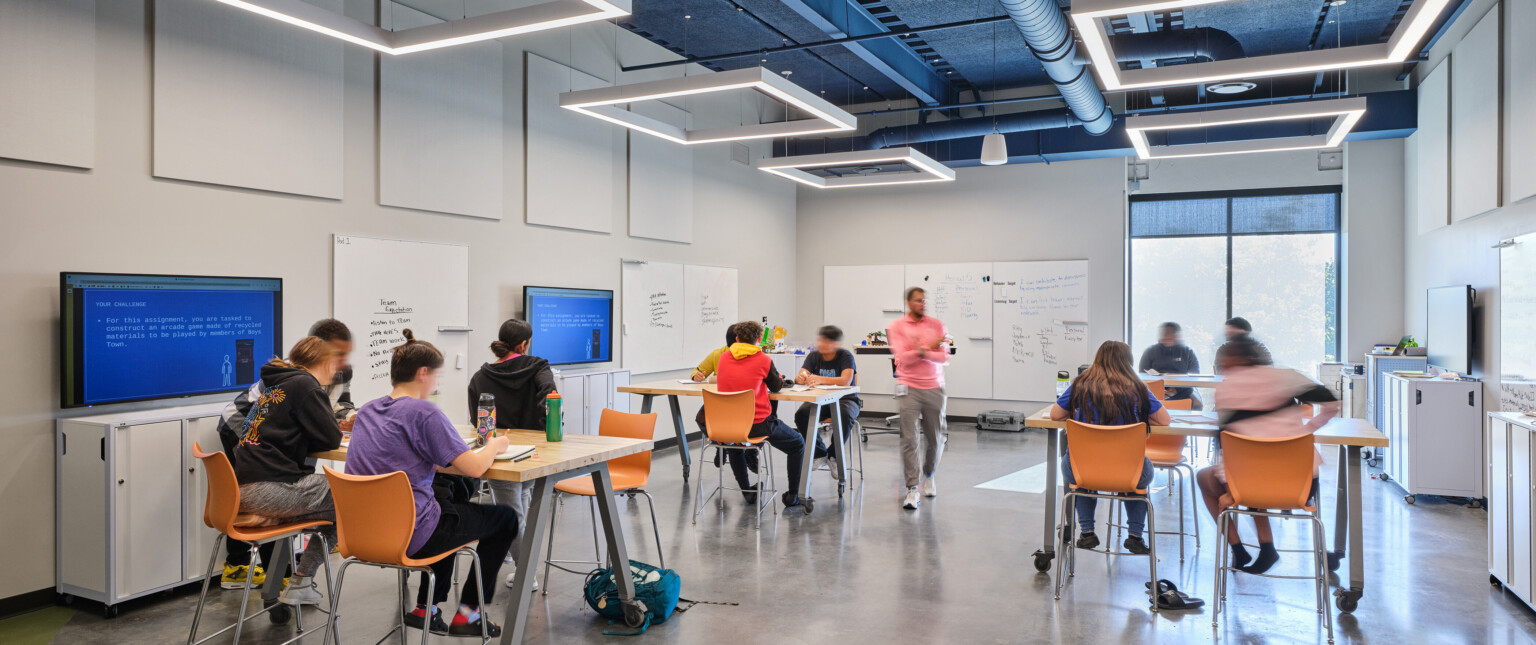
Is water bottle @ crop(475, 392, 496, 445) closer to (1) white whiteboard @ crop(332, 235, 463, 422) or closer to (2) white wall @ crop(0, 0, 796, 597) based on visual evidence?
(2) white wall @ crop(0, 0, 796, 597)

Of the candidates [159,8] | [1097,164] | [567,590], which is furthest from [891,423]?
[159,8]

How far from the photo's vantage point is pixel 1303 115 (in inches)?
236

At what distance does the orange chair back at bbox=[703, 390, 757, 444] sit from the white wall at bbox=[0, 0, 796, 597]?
1.91m

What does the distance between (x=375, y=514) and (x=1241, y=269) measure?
933cm

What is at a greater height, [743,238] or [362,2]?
[362,2]

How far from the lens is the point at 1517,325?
5.07m

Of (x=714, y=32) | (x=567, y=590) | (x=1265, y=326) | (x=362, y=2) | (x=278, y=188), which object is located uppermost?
(x=714, y=32)

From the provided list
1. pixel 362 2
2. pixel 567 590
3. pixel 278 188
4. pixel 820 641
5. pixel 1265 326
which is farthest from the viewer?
pixel 1265 326

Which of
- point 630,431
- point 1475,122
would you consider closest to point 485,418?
point 630,431

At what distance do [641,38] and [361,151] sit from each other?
322 centimetres

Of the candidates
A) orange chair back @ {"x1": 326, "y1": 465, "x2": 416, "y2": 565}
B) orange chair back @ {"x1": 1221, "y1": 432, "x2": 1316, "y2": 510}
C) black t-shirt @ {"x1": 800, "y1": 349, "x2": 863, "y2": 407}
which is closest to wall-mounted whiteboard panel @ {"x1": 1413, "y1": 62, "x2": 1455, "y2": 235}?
orange chair back @ {"x1": 1221, "y1": 432, "x2": 1316, "y2": 510}

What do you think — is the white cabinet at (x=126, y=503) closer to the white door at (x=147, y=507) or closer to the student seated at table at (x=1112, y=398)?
the white door at (x=147, y=507)

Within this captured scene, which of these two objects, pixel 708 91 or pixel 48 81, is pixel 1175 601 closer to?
pixel 708 91

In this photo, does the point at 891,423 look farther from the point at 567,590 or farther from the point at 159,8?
the point at 159,8
